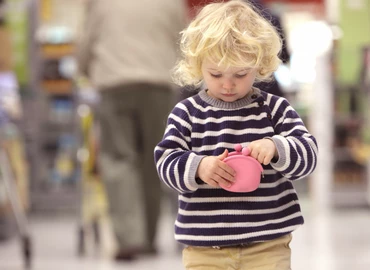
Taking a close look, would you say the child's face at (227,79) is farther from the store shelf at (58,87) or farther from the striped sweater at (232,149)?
the store shelf at (58,87)

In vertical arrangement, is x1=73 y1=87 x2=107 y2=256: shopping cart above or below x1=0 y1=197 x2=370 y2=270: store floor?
above

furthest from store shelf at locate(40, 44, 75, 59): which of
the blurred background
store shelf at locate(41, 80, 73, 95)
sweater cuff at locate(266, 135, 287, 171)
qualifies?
sweater cuff at locate(266, 135, 287, 171)

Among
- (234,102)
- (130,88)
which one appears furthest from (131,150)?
(234,102)

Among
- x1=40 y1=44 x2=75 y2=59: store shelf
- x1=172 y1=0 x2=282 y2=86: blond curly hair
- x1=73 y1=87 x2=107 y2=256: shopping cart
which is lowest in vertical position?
x1=73 y1=87 x2=107 y2=256: shopping cart

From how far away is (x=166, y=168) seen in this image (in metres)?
1.93

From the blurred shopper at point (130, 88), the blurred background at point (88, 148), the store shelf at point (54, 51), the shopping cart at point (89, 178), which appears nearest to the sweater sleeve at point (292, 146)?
the blurred background at point (88, 148)

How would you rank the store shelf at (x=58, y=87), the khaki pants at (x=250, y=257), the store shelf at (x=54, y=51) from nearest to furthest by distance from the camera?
1. the khaki pants at (x=250, y=257)
2. the store shelf at (x=58, y=87)
3. the store shelf at (x=54, y=51)

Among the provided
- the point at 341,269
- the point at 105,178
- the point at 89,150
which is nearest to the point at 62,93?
the point at 89,150

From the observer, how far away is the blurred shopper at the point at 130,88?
455cm

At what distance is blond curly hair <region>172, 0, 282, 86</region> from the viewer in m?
1.88

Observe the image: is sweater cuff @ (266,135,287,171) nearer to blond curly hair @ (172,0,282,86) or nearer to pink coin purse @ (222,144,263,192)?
pink coin purse @ (222,144,263,192)

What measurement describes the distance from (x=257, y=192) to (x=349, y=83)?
7752 millimetres

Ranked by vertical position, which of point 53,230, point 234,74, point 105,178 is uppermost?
point 234,74

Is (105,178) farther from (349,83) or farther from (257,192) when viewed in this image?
(349,83)
